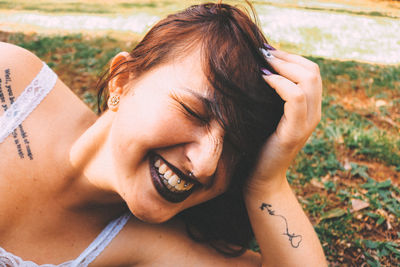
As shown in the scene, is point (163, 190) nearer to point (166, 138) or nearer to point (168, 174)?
point (168, 174)

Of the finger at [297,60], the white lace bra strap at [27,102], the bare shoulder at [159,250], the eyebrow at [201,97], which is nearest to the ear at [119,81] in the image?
the eyebrow at [201,97]

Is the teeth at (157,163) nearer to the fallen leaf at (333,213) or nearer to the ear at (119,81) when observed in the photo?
the ear at (119,81)

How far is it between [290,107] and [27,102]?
1.62 m

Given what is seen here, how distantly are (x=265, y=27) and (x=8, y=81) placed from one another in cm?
782

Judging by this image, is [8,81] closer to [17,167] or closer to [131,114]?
[17,167]

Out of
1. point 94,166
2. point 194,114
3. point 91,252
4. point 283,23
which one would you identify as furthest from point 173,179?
point 283,23

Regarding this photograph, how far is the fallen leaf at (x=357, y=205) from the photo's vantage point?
289 centimetres

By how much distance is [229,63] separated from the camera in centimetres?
162

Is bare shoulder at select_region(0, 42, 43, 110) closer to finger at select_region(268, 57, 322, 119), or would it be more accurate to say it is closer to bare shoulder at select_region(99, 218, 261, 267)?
bare shoulder at select_region(99, 218, 261, 267)

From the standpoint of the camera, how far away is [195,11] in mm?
1893

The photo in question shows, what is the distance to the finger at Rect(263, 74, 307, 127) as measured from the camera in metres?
1.75

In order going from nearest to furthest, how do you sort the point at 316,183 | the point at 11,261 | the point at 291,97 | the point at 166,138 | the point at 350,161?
1. the point at 166,138
2. the point at 291,97
3. the point at 11,261
4. the point at 316,183
5. the point at 350,161

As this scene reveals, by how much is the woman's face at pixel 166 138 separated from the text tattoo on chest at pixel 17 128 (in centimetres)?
74

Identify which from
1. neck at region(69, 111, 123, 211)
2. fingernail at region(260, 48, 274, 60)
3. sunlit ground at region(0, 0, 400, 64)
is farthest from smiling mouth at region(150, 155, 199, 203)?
sunlit ground at region(0, 0, 400, 64)
